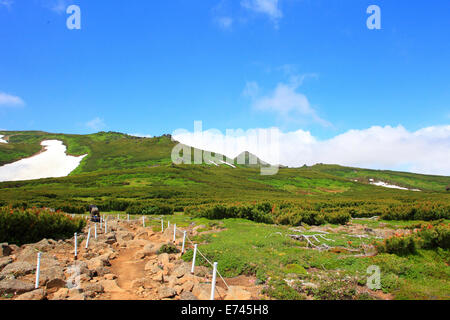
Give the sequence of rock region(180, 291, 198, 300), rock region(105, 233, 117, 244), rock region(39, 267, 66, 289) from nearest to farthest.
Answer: rock region(180, 291, 198, 300)
rock region(39, 267, 66, 289)
rock region(105, 233, 117, 244)

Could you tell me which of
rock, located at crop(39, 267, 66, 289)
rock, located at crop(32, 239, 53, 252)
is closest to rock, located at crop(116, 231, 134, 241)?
rock, located at crop(32, 239, 53, 252)

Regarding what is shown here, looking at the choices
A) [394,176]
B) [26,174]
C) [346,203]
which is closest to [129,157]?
[26,174]

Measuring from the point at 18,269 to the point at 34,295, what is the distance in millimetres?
2756

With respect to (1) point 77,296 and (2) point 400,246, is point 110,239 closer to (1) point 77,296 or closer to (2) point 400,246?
(1) point 77,296

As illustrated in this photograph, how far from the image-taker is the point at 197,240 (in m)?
17.7

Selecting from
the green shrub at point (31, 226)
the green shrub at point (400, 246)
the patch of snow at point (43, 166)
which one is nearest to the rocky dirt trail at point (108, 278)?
the green shrub at point (31, 226)

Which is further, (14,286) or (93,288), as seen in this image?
(93,288)

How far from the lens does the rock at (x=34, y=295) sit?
7920mm

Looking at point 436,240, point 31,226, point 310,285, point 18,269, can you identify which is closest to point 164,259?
point 18,269

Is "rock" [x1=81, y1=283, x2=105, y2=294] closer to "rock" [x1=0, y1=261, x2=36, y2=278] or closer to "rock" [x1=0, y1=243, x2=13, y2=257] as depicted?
"rock" [x1=0, y1=261, x2=36, y2=278]

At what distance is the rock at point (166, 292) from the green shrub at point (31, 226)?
1179 cm

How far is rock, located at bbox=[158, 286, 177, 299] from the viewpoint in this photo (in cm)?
880

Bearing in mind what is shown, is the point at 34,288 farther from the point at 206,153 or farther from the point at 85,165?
the point at 206,153

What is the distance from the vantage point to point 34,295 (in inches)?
320
